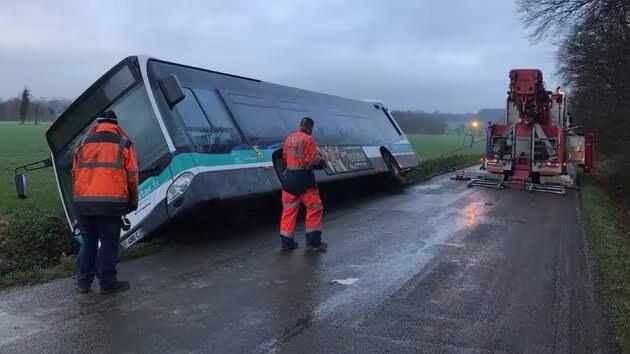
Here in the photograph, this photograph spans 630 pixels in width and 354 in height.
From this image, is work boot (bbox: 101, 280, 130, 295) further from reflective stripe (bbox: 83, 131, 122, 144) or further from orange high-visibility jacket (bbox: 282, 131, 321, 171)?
orange high-visibility jacket (bbox: 282, 131, 321, 171)

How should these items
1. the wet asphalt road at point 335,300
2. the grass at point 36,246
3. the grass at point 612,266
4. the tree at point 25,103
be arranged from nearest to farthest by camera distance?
1. the wet asphalt road at point 335,300
2. the grass at point 612,266
3. the grass at point 36,246
4. the tree at point 25,103

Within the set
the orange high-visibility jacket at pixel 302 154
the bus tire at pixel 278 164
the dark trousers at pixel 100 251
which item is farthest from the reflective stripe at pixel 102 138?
the bus tire at pixel 278 164

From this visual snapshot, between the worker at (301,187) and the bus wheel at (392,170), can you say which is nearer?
the worker at (301,187)

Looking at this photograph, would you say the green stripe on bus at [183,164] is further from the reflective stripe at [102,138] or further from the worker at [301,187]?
the reflective stripe at [102,138]

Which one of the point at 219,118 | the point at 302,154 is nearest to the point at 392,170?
the point at 219,118

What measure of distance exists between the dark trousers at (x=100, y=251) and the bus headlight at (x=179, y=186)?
1.52 m

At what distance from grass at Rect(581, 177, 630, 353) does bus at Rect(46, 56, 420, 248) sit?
4.50 m

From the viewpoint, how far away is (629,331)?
4371 millimetres

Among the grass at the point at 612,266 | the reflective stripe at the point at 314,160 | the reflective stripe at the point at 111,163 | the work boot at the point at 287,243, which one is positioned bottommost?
the grass at the point at 612,266

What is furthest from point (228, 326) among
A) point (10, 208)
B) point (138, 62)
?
point (10, 208)

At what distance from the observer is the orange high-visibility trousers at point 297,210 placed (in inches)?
278

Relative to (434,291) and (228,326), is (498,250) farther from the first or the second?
(228,326)

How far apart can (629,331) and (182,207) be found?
4.80 meters

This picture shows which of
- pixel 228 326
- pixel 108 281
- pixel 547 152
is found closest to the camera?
pixel 228 326
